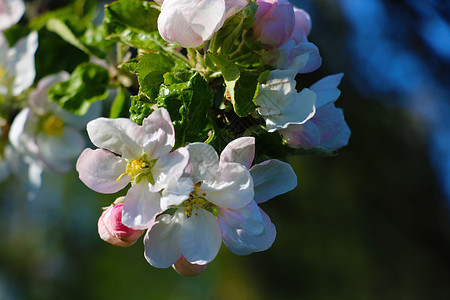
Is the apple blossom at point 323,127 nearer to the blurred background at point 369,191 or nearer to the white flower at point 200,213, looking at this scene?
the white flower at point 200,213

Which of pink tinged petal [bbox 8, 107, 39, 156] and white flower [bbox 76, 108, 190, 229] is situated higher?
white flower [bbox 76, 108, 190, 229]

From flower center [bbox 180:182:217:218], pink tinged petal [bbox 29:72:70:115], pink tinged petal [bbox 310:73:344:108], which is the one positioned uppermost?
pink tinged petal [bbox 310:73:344:108]

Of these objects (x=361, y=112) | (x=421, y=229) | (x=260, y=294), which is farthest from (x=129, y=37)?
(x=260, y=294)

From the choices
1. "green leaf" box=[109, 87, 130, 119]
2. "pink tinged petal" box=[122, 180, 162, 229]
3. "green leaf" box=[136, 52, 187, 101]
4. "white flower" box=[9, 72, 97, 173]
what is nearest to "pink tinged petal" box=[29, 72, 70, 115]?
"white flower" box=[9, 72, 97, 173]

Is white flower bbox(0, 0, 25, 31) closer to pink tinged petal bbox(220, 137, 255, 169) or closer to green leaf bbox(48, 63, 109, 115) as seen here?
green leaf bbox(48, 63, 109, 115)

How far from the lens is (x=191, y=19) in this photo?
522 mm

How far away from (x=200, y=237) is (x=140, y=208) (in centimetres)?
8

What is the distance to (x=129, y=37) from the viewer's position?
68 cm

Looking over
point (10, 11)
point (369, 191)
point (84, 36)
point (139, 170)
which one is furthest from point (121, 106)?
point (369, 191)

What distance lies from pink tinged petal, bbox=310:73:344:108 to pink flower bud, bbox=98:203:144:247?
28 cm

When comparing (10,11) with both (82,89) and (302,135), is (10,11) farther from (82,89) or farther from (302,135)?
(302,135)

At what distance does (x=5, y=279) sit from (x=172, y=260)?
7931 mm

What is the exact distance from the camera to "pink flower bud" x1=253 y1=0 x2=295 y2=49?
57 centimetres

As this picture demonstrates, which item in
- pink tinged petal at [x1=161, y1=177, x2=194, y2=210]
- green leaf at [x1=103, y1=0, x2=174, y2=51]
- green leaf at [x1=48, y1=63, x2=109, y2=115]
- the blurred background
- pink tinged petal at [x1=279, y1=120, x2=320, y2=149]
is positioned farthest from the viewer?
the blurred background
